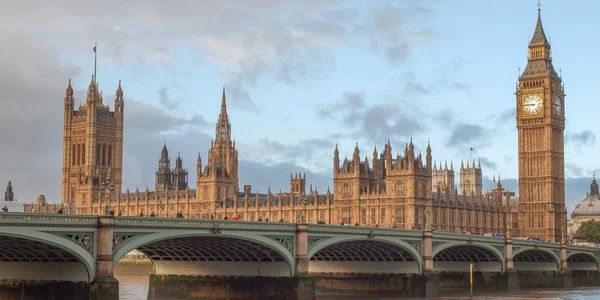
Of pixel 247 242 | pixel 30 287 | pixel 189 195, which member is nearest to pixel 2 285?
pixel 30 287

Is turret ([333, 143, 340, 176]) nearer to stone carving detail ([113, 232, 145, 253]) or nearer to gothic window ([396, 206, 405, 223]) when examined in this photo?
gothic window ([396, 206, 405, 223])

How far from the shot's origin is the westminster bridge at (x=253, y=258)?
50219 mm

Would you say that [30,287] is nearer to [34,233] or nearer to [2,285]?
[2,285]

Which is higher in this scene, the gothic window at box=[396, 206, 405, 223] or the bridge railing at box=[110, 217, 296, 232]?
the gothic window at box=[396, 206, 405, 223]

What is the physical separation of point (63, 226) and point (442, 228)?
77384 millimetres

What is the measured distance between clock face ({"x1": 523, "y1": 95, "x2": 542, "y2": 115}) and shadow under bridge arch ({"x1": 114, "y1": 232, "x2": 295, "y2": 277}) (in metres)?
80.6

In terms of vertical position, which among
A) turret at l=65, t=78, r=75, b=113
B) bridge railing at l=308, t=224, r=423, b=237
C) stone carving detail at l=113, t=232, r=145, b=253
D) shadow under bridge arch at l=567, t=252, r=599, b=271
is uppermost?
turret at l=65, t=78, r=75, b=113

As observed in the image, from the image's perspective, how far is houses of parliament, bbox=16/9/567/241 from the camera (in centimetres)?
11862

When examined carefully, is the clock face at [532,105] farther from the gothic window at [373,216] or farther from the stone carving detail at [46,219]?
the stone carving detail at [46,219]

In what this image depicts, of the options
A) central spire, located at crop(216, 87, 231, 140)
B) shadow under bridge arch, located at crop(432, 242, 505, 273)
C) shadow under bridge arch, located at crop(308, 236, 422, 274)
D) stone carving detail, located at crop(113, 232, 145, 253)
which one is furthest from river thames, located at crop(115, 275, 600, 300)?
central spire, located at crop(216, 87, 231, 140)

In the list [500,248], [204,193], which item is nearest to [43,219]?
[500,248]

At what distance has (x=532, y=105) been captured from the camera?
452ft

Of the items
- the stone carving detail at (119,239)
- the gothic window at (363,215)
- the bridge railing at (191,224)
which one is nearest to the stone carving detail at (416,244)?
the bridge railing at (191,224)

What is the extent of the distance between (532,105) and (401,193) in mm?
29998
